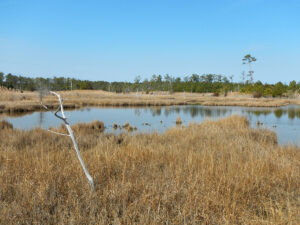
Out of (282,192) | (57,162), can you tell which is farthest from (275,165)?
(57,162)

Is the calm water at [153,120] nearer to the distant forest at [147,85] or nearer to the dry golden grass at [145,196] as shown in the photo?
the dry golden grass at [145,196]

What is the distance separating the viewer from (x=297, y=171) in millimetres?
4141

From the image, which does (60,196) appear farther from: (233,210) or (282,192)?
(282,192)

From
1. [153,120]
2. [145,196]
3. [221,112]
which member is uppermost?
[145,196]

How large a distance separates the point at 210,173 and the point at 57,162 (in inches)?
108

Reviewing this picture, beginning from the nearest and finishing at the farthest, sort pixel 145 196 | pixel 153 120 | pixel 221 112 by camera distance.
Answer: pixel 145 196
pixel 153 120
pixel 221 112

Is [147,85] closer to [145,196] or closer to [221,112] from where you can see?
[221,112]

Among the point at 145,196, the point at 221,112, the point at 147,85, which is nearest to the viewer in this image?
the point at 145,196

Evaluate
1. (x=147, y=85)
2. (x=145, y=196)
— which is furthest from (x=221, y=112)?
(x=147, y=85)

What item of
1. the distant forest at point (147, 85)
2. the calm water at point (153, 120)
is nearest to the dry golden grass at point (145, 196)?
the calm water at point (153, 120)

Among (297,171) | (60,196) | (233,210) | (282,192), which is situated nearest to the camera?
(233,210)

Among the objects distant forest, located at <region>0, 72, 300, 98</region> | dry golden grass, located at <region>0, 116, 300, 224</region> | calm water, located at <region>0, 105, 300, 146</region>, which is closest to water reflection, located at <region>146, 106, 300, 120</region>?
calm water, located at <region>0, 105, 300, 146</region>

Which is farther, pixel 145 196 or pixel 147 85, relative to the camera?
pixel 147 85

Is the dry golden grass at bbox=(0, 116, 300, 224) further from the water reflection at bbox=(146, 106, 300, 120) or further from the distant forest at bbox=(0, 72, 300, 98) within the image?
the distant forest at bbox=(0, 72, 300, 98)
